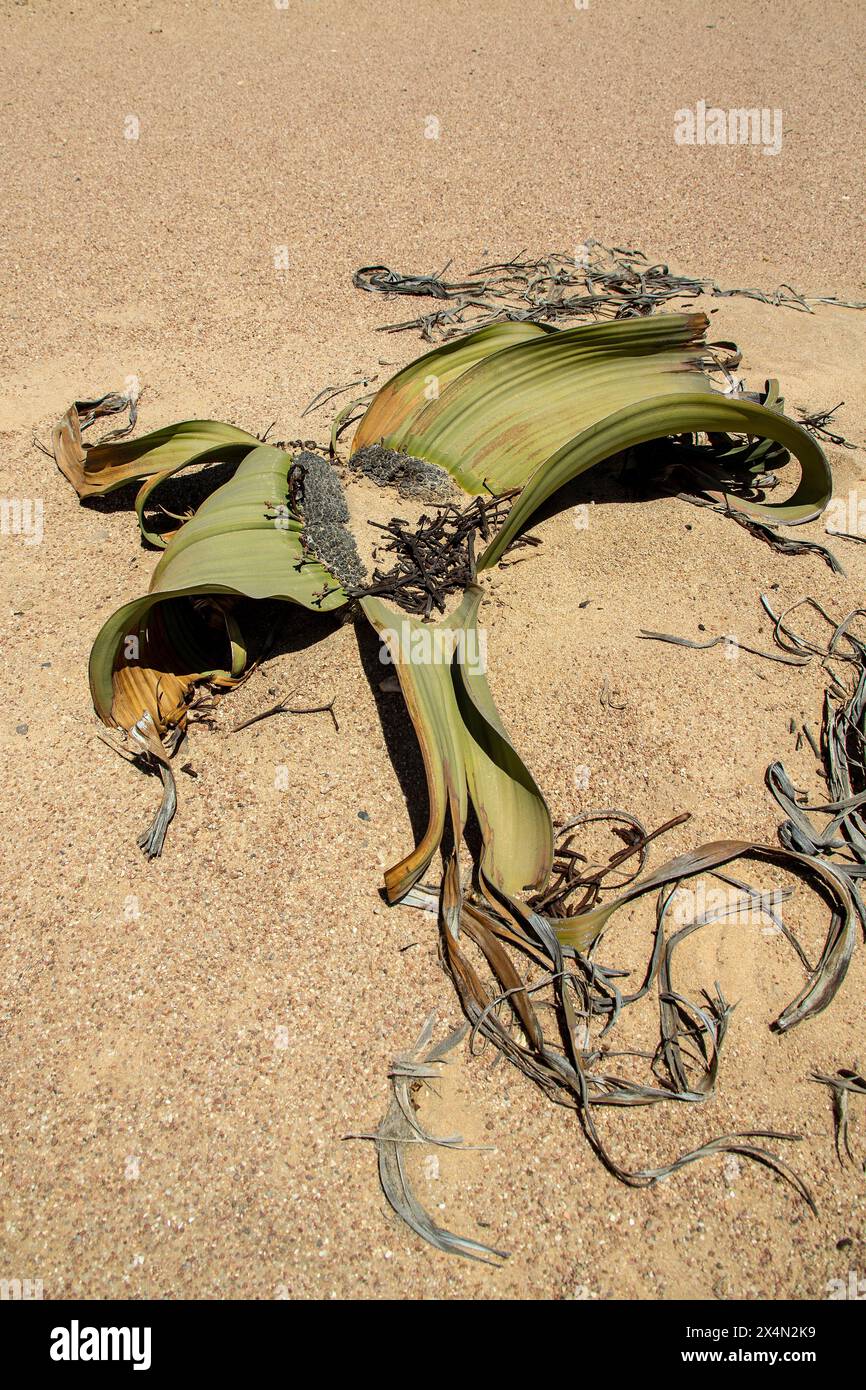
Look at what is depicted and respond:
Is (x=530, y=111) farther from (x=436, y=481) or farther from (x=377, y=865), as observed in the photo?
(x=377, y=865)

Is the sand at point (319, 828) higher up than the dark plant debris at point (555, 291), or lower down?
lower down

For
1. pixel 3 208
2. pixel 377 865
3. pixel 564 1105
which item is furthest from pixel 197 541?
pixel 3 208

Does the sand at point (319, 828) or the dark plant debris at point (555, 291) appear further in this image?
the dark plant debris at point (555, 291)

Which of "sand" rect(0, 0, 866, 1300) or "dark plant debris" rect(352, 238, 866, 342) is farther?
"dark plant debris" rect(352, 238, 866, 342)

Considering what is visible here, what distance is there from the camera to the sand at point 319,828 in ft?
5.08

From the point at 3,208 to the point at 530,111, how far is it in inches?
112

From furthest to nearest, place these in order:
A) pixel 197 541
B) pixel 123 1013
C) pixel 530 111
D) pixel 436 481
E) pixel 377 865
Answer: pixel 530 111 < pixel 436 481 < pixel 197 541 < pixel 377 865 < pixel 123 1013

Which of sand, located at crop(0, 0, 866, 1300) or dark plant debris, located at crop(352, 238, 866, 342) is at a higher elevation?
dark plant debris, located at crop(352, 238, 866, 342)

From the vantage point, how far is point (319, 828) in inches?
80.5

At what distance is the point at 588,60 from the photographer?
226 inches

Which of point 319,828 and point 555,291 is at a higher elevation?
point 555,291

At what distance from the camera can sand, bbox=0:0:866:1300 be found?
1547 mm

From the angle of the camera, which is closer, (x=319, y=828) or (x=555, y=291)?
(x=319, y=828)

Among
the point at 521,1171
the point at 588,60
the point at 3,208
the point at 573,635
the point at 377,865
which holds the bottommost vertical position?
the point at 521,1171
